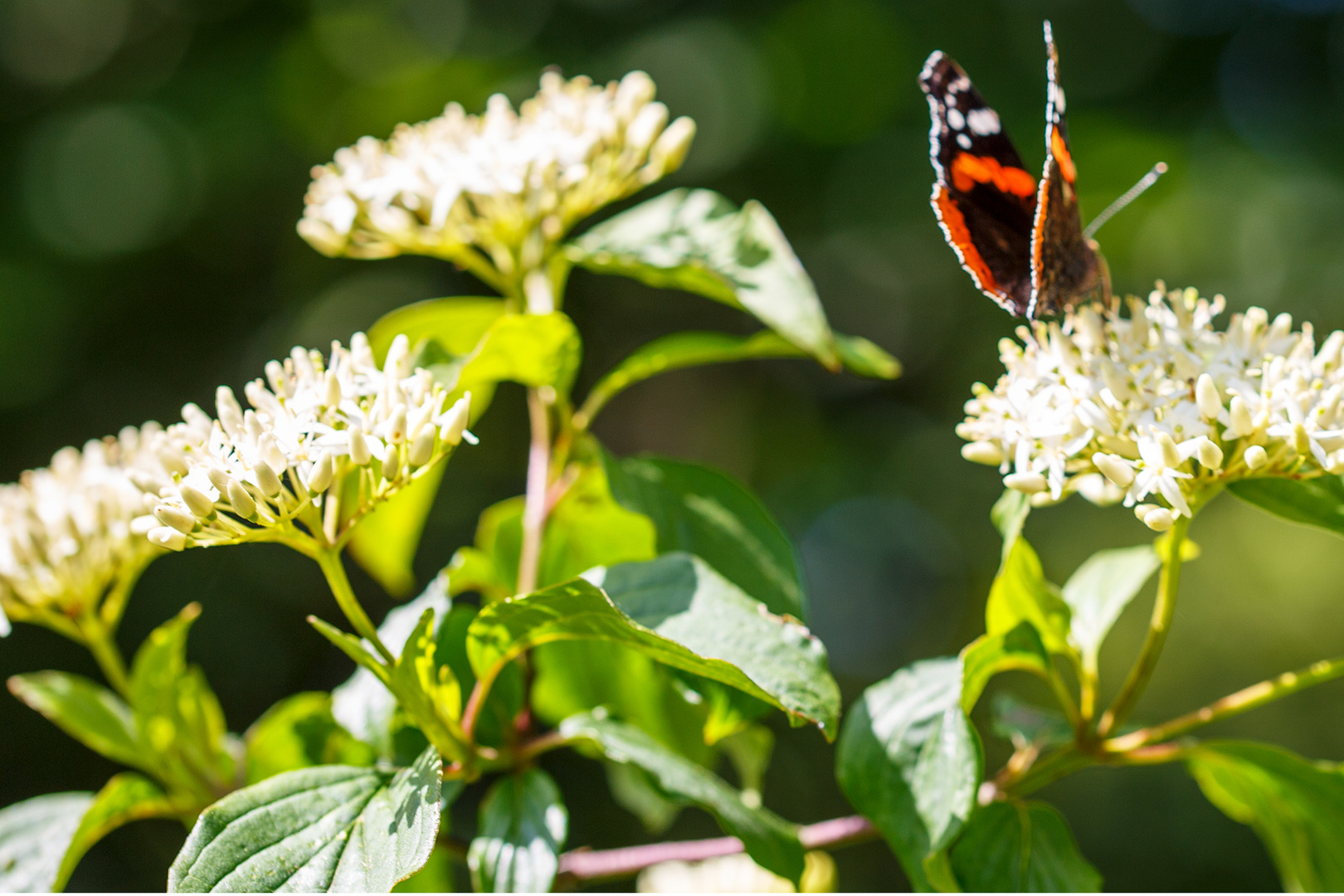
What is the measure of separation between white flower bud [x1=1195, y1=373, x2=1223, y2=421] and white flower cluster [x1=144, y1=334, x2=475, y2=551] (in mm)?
586

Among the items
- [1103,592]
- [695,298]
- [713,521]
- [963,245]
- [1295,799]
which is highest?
[963,245]

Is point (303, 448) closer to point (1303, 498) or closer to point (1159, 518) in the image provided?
point (1159, 518)

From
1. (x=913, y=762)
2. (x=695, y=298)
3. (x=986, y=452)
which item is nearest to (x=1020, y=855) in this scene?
(x=913, y=762)

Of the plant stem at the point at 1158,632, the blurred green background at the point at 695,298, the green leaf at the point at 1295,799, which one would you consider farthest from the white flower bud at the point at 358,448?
the blurred green background at the point at 695,298

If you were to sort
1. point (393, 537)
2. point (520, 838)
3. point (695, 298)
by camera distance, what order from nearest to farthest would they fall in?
point (520, 838)
point (393, 537)
point (695, 298)

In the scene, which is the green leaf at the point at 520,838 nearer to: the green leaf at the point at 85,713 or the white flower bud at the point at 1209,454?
the green leaf at the point at 85,713

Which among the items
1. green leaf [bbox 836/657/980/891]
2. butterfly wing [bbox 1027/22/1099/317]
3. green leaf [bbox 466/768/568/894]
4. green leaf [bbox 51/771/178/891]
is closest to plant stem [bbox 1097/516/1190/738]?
green leaf [bbox 836/657/980/891]

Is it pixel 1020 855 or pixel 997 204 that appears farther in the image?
pixel 997 204

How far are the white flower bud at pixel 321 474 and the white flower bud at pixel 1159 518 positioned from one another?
63 cm

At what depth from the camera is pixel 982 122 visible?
1.09 metres

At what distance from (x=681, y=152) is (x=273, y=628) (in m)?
3.23

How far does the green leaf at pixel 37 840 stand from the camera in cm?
89

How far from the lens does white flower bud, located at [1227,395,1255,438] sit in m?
0.79

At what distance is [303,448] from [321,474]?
0.03 metres
